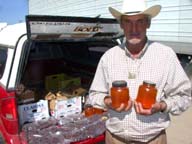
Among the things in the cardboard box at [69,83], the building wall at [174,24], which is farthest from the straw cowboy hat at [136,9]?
the building wall at [174,24]

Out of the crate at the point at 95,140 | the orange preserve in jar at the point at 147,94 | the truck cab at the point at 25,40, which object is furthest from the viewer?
the crate at the point at 95,140

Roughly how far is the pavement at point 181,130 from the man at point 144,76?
7.98 ft

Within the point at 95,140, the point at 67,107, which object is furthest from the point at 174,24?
the point at 95,140

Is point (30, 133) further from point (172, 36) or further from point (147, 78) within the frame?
point (172, 36)

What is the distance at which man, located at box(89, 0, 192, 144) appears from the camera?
2480 mm

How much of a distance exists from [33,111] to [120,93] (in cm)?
191

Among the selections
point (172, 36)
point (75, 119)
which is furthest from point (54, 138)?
point (172, 36)

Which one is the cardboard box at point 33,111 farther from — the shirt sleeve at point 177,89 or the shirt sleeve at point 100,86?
the shirt sleeve at point 177,89

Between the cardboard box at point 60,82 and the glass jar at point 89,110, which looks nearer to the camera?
the glass jar at point 89,110

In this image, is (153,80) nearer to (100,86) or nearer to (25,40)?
(100,86)

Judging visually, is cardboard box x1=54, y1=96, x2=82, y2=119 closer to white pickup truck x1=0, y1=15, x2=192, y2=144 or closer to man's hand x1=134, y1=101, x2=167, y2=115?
white pickup truck x1=0, y1=15, x2=192, y2=144

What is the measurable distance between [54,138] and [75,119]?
55cm

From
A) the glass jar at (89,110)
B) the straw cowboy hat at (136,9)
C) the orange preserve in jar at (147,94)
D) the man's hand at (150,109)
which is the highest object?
the straw cowboy hat at (136,9)

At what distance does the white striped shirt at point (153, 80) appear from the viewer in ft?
8.14
